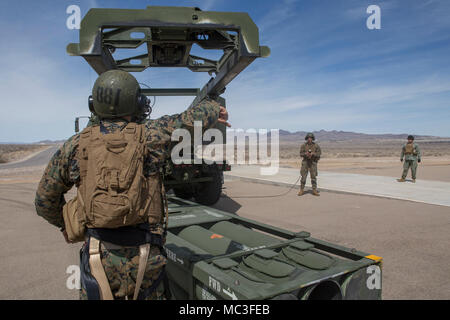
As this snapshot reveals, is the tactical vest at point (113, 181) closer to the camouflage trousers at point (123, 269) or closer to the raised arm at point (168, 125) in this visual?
the raised arm at point (168, 125)

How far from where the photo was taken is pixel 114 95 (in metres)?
1.68

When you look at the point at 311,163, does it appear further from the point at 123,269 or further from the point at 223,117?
the point at 123,269

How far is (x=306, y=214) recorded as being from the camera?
20.6ft

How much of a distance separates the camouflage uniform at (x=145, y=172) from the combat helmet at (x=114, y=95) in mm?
61

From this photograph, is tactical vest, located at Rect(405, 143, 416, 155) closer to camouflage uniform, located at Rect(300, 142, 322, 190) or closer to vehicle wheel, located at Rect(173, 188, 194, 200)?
camouflage uniform, located at Rect(300, 142, 322, 190)

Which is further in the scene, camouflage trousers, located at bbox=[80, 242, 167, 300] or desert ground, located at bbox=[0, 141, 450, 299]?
desert ground, located at bbox=[0, 141, 450, 299]

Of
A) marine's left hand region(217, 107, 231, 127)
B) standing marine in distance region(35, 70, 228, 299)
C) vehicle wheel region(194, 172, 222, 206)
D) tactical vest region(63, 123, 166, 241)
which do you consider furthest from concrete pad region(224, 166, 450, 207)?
tactical vest region(63, 123, 166, 241)

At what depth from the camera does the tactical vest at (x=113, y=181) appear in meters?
1.52

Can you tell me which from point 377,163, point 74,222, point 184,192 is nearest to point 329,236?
point 184,192

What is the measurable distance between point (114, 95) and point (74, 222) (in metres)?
0.68

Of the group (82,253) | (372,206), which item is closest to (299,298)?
(82,253)

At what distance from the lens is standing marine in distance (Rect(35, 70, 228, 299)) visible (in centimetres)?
154
